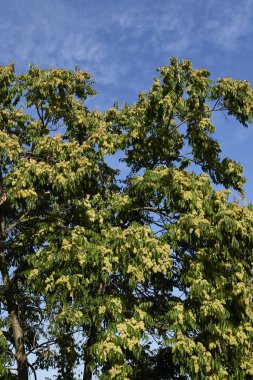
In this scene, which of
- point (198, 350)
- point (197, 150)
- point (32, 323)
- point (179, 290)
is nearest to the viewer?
point (198, 350)

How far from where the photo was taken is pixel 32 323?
15.4 m

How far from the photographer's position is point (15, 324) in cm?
1416

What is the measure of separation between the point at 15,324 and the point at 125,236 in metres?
4.90

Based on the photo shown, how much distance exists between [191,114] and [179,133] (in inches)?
59.9

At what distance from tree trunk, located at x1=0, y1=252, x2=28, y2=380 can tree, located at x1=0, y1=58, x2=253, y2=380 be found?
0.13 ft

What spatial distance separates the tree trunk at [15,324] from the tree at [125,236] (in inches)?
1.6

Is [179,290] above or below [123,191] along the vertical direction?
below

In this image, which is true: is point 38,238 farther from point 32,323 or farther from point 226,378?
point 226,378

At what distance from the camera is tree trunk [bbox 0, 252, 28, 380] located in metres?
13.6

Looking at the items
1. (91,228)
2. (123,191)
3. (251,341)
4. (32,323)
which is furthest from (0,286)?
(251,341)

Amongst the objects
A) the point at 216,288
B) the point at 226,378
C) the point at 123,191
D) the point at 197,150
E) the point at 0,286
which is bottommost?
the point at 226,378

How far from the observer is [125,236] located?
39.9 ft

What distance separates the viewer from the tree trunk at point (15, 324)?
13.6m

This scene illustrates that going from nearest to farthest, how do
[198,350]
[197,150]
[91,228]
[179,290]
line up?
1. [198,350]
2. [91,228]
3. [179,290]
4. [197,150]
